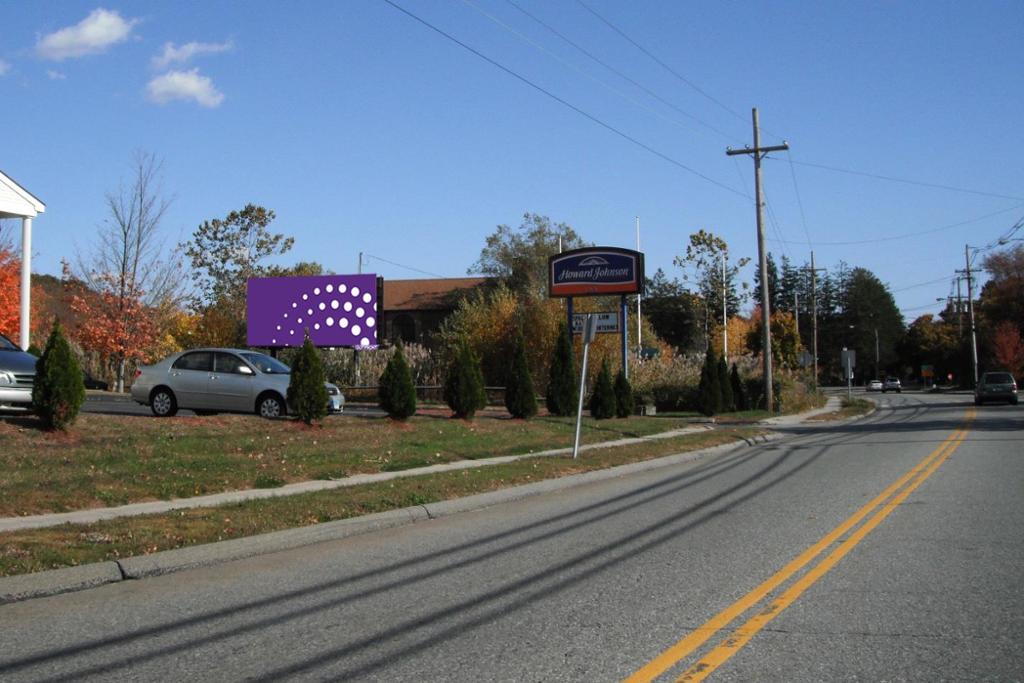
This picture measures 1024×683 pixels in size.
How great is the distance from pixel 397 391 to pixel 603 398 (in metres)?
9.44

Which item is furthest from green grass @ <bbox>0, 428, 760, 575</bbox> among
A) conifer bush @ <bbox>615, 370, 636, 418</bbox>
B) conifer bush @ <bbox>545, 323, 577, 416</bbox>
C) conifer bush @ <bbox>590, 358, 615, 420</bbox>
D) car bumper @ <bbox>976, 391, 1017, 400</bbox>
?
car bumper @ <bbox>976, 391, 1017, 400</bbox>

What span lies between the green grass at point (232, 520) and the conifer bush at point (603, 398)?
1231cm

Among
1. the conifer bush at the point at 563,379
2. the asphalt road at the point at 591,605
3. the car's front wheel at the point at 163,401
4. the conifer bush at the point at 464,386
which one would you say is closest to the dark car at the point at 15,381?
the car's front wheel at the point at 163,401

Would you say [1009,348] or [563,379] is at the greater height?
[1009,348]

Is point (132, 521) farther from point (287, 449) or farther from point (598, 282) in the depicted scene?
point (598, 282)

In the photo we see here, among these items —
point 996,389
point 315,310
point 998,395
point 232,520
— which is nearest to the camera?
point 232,520

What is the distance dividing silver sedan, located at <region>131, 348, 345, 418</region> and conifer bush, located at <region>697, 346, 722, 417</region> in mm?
20537

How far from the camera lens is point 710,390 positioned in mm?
37062

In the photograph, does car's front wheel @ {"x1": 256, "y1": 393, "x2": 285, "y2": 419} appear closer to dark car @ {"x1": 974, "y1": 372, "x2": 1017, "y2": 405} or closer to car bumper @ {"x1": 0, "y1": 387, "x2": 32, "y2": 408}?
car bumper @ {"x1": 0, "y1": 387, "x2": 32, "y2": 408}

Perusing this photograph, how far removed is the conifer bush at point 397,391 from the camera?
2114 centimetres

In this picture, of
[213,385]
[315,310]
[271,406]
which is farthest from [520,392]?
[315,310]

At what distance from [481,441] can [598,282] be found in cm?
1585

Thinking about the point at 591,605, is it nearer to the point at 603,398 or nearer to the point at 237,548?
the point at 237,548

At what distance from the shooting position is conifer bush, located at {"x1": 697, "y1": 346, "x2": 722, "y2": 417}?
36.9 meters
